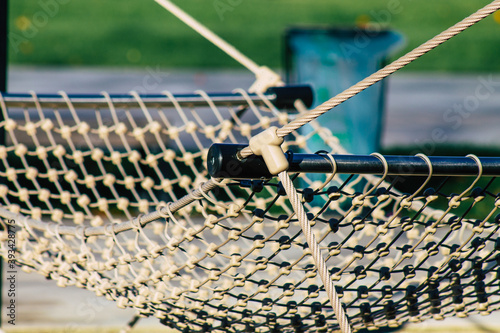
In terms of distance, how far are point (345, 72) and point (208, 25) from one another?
5108mm

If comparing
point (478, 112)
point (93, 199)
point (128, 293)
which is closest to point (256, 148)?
point (128, 293)

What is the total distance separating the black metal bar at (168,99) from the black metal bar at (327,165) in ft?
2.54

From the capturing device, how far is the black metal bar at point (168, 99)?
1.59 m

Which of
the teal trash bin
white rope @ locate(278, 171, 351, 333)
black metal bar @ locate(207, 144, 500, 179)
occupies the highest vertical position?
the teal trash bin

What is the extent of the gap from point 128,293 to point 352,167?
0.54m

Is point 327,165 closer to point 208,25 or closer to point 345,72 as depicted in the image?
point 345,72

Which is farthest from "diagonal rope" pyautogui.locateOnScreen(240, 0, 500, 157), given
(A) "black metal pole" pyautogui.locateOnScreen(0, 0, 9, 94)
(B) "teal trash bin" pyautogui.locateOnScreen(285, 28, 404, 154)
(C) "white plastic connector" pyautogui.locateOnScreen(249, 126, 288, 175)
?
(B) "teal trash bin" pyautogui.locateOnScreen(285, 28, 404, 154)

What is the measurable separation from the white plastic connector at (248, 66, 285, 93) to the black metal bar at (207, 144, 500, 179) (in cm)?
91

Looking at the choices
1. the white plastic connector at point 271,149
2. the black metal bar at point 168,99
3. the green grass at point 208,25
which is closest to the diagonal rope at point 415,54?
the white plastic connector at point 271,149

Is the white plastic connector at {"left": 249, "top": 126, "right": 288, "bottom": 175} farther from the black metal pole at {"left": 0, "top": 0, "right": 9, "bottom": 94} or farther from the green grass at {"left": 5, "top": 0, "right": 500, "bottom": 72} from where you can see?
the green grass at {"left": 5, "top": 0, "right": 500, "bottom": 72}

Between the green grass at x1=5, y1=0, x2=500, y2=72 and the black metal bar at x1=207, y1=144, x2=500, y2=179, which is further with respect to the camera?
the green grass at x1=5, y1=0, x2=500, y2=72

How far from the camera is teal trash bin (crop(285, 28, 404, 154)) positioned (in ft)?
8.50

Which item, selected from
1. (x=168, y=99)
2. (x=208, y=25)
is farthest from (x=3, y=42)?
(x=208, y=25)

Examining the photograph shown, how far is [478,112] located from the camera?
4.77 m
